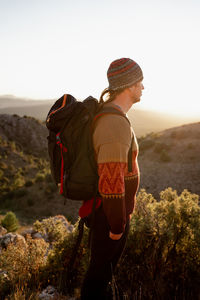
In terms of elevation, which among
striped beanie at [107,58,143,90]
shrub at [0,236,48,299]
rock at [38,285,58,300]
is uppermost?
striped beanie at [107,58,143,90]

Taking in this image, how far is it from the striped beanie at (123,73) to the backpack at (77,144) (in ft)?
0.93

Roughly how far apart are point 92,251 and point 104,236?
0.19 m

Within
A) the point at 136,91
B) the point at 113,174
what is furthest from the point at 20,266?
the point at 136,91

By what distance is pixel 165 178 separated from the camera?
17.8 metres

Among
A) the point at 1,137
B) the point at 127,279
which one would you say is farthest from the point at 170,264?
the point at 1,137

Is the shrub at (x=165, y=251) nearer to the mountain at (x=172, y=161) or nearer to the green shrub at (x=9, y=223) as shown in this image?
the green shrub at (x=9, y=223)

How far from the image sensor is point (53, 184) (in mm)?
20438


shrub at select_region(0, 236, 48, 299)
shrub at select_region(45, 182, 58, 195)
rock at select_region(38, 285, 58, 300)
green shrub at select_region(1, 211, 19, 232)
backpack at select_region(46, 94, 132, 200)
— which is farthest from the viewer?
shrub at select_region(45, 182, 58, 195)

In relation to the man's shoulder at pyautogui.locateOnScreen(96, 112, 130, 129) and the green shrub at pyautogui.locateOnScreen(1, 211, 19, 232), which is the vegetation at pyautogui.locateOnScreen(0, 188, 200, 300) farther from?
the green shrub at pyautogui.locateOnScreen(1, 211, 19, 232)

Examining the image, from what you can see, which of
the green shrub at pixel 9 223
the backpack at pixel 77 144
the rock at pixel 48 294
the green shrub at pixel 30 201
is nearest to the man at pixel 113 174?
the backpack at pixel 77 144

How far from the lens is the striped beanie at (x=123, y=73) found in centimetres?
199

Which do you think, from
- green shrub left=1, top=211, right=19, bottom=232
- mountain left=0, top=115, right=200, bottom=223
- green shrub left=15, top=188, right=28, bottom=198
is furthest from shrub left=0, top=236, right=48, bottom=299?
green shrub left=15, top=188, right=28, bottom=198

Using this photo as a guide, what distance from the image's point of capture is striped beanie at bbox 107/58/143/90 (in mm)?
1994

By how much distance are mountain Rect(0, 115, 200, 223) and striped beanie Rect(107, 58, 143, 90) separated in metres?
14.5
